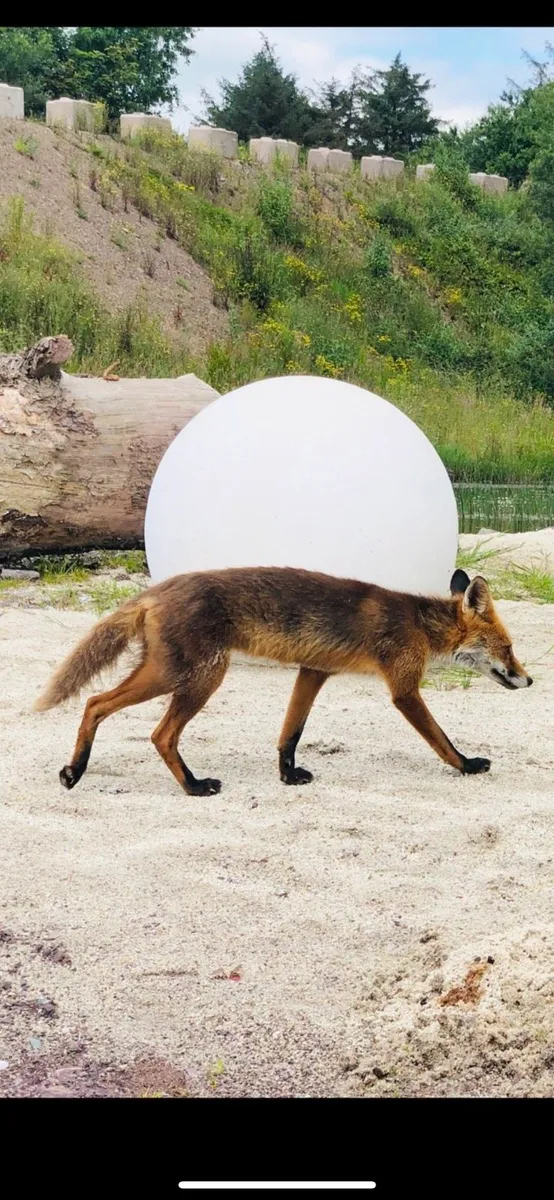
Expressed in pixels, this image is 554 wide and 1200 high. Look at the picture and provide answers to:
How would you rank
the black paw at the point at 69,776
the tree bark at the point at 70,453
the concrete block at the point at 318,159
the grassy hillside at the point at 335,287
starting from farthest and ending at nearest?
the concrete block at the point at 318,159, the grassy hillside at the point at 335,287, the tree bark at the point at 70,453, the black paw at the point at 69,776

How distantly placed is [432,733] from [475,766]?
9.3 inches

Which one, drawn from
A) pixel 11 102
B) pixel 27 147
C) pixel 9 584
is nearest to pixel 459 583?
pixel 9 584

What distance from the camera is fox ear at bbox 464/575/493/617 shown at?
15.9 feet

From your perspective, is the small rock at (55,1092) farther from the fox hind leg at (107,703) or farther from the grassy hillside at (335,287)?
the grassy hillside at (335,287)

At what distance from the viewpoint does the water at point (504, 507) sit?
12.7 meters

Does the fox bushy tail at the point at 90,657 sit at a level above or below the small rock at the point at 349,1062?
above

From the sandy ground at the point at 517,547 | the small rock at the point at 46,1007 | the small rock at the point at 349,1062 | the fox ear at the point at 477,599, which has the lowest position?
the sandy ground at the point at 517,547

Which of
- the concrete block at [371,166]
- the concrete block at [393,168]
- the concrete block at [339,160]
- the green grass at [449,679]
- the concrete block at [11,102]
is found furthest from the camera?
the concrete block at [393,168]

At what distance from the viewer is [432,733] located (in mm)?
4855

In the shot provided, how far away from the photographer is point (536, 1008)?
9.61 feet

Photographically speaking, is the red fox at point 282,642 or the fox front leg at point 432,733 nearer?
the red fox at point 282,642

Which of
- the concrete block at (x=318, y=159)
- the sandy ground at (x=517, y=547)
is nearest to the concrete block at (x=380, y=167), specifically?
the concrete block at (x=318, y=159)

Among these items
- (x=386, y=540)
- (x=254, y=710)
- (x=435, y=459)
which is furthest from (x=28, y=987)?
(x=435, y=459)
